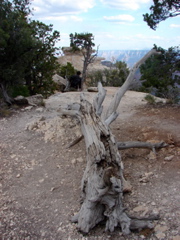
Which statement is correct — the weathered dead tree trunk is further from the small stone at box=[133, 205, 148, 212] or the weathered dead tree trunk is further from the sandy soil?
the small stone at box=[133, 205, 148, 212]

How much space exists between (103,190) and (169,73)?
17.0 feet

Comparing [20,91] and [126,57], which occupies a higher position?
[126,57]

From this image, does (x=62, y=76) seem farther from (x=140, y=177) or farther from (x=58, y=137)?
(x=140, y=177)

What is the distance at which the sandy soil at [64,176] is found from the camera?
344 centimetres

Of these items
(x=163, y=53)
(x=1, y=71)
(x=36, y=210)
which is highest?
(x=163, y=53)

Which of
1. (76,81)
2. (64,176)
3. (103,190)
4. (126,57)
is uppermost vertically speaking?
(126,57)

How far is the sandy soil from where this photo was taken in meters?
3.44

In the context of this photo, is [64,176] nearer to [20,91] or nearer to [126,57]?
[20,91]

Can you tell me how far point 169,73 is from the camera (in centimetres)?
759

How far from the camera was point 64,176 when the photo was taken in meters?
4.75

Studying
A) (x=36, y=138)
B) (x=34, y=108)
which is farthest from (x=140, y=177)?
(x=34, y=108)

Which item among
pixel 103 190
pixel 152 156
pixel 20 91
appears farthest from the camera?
pixel 20 91

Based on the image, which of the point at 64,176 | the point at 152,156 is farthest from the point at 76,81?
the point at 64,176

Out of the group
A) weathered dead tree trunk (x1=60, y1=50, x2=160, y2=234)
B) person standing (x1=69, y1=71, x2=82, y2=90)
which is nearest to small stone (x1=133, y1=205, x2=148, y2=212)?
weathered dead tree trunk (x1=60, y1=50, x2=160, y2=234)
